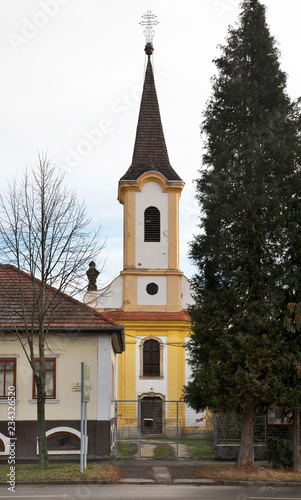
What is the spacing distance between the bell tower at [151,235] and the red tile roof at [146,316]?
1.17ft

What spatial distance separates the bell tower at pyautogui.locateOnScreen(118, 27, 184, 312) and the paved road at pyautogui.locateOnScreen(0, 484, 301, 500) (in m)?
22.1

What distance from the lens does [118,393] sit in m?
36.2

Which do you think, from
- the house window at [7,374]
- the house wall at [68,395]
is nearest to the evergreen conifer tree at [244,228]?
the house wall at [68,395]

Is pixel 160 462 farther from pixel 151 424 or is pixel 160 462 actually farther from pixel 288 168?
pixel 151 424

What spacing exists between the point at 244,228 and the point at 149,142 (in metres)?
23.3

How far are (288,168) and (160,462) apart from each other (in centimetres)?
963

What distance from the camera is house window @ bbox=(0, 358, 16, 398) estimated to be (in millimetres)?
21547

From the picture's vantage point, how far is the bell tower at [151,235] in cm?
3809

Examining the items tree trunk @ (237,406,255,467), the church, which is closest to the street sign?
tree trunk @ (237,406,255,467)

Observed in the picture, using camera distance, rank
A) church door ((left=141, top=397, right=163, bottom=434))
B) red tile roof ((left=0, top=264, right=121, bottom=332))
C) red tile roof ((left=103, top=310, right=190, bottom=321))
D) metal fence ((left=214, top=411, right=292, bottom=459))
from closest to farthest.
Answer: red tile roof ((left=0, top=264, right=121, bottom=332)), metal fence ((left=214, top=411, right=292, bottom=459)), church door ((left=141, top=397, right=163, bottom=434)), red tile roof ((left=103, top=310, right=190, bottom=321))

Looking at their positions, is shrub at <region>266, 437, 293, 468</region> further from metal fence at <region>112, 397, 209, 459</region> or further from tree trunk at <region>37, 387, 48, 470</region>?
metal fence at <region>112, 397, 209, 459</region>

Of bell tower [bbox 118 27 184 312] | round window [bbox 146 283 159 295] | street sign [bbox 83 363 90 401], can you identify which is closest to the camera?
street sign [bbox 83 363 90 401]

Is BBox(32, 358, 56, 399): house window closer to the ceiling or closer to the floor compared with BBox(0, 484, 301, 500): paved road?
closer to the ceiling

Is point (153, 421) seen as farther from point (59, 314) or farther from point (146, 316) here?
point (59, 314)
